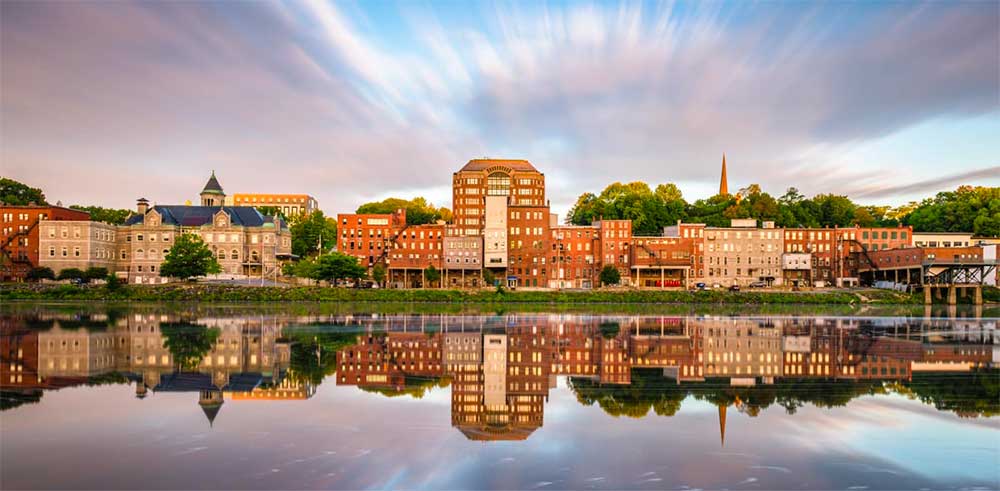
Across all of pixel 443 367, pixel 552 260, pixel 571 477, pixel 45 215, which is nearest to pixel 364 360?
pixel 443 367

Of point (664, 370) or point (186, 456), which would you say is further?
point (664, 370)

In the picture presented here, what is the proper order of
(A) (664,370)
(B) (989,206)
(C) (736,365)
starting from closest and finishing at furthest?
1. (A) (664,370)
2. (C) (736,365)
3. (B) (989,206)

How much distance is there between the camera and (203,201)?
11075 cm

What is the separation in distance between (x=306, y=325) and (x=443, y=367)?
66.3 feet

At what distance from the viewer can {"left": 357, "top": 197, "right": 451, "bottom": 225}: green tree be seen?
135m

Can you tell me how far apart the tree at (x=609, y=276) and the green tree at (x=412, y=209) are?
158 ft

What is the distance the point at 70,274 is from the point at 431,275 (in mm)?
49424

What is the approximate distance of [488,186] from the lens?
384 feet

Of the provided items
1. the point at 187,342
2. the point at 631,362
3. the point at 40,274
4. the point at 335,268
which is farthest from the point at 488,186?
the point at 631,362

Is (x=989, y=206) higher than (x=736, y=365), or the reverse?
(x=989, y=206)

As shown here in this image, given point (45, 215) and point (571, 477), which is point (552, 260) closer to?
point (45, 215)

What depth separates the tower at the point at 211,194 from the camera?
110312mm

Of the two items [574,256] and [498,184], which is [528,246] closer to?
[574,256]

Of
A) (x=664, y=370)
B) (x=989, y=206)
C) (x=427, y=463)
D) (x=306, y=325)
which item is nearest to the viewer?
(x=427, y=463)
